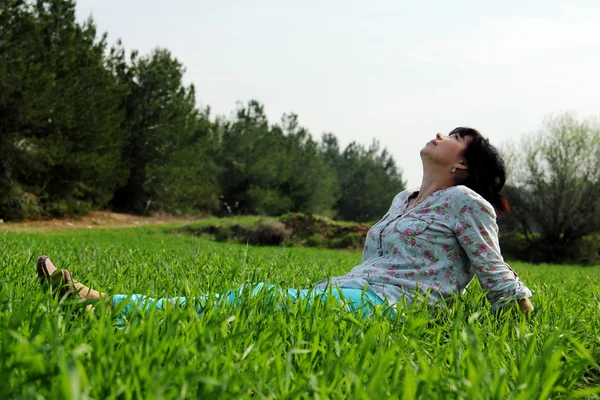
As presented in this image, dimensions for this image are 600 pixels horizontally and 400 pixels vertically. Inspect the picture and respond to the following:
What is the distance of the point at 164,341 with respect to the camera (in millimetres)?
1351

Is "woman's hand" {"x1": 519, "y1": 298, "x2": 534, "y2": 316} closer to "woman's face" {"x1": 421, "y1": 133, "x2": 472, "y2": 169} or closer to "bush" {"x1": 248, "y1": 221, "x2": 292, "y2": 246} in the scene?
"woman's face" {"x1": 421, "y1": 133, "x2": 472, "y2": 169}

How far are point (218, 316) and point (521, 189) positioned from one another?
3026 centimetres

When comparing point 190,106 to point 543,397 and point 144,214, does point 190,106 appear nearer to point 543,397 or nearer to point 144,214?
point 144,214

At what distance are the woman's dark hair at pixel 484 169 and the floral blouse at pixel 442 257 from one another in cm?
34

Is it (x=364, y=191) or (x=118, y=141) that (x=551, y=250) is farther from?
(x=364, y=191)

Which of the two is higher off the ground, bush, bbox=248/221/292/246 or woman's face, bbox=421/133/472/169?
woman's face, bbox=421/133/472/169

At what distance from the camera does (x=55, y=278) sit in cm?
226

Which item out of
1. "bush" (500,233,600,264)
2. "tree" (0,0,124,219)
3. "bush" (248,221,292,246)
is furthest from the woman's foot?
"bush" (500,233,600,264)

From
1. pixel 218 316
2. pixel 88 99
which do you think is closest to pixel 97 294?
pixel 218 316

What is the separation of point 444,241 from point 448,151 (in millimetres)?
651

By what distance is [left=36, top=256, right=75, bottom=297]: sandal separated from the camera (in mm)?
2195

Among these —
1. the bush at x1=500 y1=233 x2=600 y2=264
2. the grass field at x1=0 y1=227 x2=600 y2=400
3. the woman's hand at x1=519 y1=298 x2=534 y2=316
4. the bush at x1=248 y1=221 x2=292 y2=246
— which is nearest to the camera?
the grass field at x1=0 y1=227 x2=600 y2=400

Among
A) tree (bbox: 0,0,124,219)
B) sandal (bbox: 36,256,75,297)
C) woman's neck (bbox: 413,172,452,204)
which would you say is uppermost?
tree (bbox: 0,0,124,219)

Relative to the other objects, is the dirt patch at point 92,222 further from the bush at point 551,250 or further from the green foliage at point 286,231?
the bush at point 551,250
